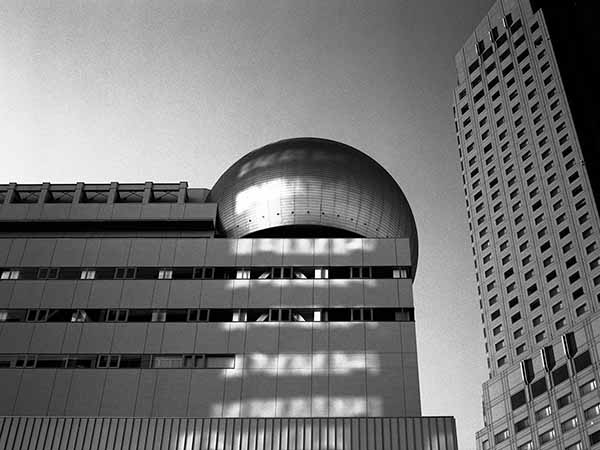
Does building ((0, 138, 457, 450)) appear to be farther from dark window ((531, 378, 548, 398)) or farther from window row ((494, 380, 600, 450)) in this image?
dark window ((531, 378, 548, 398))

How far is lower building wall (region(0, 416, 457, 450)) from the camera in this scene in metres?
33.5

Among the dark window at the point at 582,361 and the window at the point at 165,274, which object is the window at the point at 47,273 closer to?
the window at the point at 165,274

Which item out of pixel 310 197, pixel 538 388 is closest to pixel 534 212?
pixel 538 388

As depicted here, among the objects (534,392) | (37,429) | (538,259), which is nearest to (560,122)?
(538,259)

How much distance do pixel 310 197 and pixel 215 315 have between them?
10593mm

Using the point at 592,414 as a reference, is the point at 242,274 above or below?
above

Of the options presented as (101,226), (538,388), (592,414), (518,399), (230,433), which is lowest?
(230,433)

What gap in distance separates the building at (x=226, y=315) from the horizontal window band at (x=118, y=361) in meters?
0.08

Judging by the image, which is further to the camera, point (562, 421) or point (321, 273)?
point (562, 421)

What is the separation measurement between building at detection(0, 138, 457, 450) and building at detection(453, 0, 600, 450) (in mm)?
23792

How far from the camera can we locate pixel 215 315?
43.1m

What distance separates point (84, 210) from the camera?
51969 mm

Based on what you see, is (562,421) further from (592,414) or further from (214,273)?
(214,273)

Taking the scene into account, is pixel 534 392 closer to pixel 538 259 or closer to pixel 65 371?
pixel 538 259
